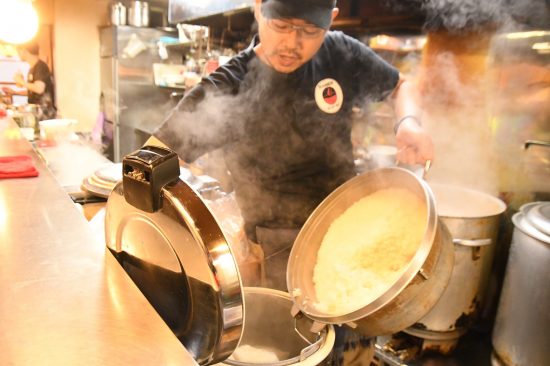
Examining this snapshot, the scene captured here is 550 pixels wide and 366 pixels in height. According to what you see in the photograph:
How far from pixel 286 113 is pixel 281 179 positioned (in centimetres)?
31

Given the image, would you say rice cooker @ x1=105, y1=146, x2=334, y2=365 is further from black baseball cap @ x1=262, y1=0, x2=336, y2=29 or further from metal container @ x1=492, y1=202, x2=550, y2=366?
metal container @ x1=492, y1=202, x2=550, y2=366

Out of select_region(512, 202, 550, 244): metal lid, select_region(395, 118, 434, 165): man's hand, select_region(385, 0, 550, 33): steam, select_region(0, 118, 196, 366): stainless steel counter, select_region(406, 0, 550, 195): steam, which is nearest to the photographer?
select_region(0, 118, 196, 366): stainless steel counter

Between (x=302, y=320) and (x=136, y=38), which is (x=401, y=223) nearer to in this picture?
(x=302, y=320)

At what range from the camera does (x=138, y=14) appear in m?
6.17

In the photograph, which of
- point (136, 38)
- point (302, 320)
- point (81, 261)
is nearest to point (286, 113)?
point (302, 320)

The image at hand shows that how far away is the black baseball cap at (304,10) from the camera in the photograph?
1.56 meters

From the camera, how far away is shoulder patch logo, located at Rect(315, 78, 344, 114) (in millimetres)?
1886

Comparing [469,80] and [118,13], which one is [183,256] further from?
[118,13]

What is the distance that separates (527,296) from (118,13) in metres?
6.21

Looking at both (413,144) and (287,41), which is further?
(287,41)

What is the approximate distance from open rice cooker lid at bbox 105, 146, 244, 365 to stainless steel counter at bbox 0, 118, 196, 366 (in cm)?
7

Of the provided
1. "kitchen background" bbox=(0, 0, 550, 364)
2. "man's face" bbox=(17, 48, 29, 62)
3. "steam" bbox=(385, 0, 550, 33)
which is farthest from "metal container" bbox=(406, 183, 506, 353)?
"man's face" bbox=(17, 48, 29, 62)

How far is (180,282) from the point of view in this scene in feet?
2.09

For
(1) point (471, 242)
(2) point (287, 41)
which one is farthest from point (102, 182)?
(1) point (471, 242)
